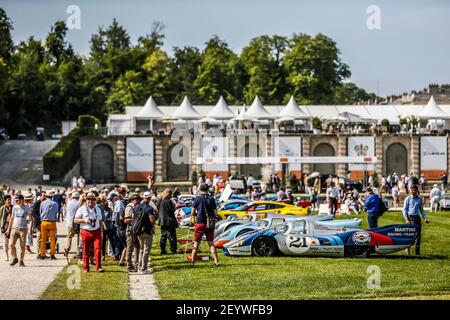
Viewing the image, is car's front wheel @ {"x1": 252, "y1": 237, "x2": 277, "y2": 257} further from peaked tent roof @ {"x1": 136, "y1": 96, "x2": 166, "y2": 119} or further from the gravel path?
peaked tent roof @ {"x1": 136, "y1": 96, "x2": 166, "y2": 119}

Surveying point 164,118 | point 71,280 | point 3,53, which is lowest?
point 71,280

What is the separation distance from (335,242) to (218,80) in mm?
88659

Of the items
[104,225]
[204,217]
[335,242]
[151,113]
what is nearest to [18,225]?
[104,225]

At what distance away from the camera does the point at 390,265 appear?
867 inches

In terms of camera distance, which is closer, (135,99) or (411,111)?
(411,111)

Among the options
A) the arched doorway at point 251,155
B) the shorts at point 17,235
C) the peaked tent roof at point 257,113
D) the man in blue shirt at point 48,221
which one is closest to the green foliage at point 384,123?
the peaked tent roof at point 257,113

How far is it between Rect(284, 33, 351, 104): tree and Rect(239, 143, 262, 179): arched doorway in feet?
114

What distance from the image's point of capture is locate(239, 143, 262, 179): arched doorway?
72.3 m

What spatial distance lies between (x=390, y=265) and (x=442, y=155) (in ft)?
171

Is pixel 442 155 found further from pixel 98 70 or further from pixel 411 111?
pixel 98 70

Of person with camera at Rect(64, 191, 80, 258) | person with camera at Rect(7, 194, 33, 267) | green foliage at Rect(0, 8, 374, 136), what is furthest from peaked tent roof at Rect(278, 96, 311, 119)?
person with camera at Rect(7, 194, 33, 267)

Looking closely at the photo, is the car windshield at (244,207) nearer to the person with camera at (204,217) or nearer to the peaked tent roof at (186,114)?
the person with camera at (204,217)

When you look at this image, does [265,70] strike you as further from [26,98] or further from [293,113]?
[293,113]

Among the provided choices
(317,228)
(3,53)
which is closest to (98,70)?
(3,53)
